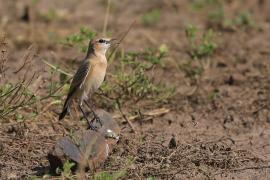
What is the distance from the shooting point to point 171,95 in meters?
8.72

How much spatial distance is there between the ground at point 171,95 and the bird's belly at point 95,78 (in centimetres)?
41

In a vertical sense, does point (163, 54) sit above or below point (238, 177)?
above

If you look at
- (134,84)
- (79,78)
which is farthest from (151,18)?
(79,78)

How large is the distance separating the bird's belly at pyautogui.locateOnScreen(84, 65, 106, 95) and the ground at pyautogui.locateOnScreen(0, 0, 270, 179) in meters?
0.41

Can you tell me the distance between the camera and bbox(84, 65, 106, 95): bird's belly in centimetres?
758

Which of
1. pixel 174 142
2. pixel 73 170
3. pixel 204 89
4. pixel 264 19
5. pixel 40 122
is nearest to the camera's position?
pixel 73 170

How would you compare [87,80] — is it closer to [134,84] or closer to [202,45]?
[134,84]

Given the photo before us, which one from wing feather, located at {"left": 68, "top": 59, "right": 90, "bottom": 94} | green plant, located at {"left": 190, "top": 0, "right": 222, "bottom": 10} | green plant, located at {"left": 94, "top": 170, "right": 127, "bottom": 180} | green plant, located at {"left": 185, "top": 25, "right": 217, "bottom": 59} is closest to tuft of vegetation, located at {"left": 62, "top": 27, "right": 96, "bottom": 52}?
wing feather, located at {"left": 68, "top": 59, "right": 90, "bottom": 94}

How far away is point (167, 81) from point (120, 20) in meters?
3.13

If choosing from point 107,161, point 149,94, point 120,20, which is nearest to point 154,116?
point 149,94

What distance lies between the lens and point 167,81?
9641 millimetres

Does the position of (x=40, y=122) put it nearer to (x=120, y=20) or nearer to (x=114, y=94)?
(x=114, y=94)

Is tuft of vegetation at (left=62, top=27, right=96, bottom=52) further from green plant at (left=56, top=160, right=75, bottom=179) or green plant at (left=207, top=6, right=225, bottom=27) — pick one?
green plant at (left=207, top=6, right=225, bottom=27)

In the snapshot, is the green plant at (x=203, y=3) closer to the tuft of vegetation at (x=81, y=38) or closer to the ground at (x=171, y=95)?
the ground at (x=171, y=95)
